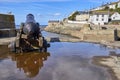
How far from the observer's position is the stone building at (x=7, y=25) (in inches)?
1506

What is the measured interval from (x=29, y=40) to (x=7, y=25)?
91.1ft

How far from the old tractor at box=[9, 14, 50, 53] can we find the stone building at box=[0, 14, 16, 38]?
15.3 m

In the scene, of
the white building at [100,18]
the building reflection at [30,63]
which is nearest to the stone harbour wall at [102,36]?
the building reflection at [30,63]

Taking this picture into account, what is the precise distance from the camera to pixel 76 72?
46.1 feet

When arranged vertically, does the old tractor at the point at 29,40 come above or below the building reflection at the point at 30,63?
above

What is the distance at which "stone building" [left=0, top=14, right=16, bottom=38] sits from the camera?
38.3 metres

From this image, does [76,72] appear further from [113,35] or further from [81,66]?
[113,35]

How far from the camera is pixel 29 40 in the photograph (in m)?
22.7

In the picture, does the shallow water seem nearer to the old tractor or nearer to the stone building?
the old tractor

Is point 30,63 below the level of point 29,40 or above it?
below

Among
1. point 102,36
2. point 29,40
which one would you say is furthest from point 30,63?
point 102,36

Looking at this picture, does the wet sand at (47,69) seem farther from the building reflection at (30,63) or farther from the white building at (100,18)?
the white building at (100,18)

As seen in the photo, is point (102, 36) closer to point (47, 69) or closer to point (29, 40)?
point (29, 40)

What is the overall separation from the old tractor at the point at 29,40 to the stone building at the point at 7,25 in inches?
601
